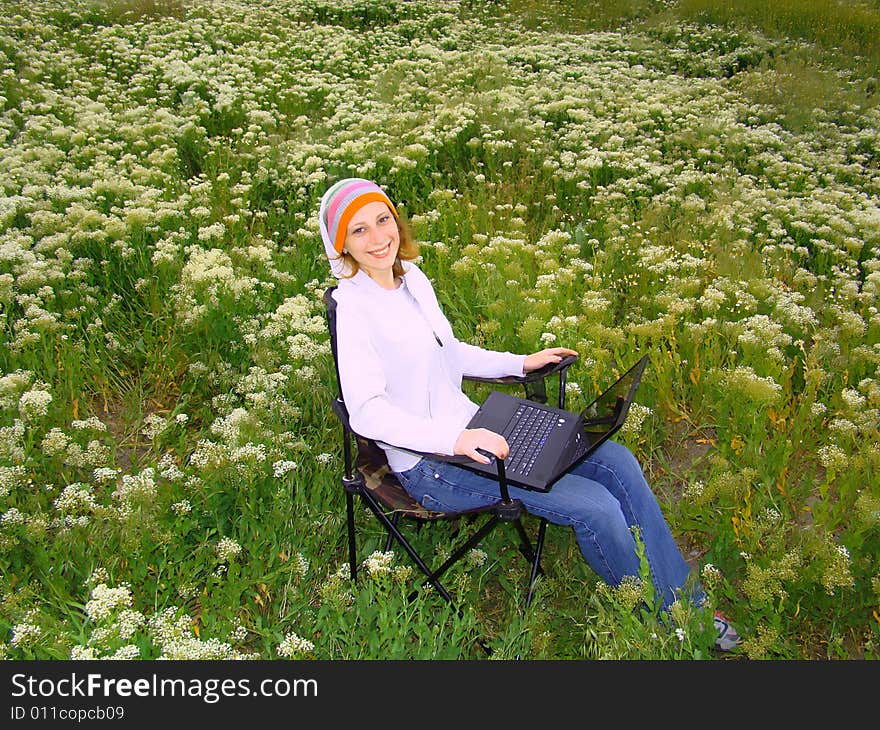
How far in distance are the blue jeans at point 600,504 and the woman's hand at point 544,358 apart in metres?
0.45

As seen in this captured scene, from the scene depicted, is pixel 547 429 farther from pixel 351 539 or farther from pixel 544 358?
pixel 351 539

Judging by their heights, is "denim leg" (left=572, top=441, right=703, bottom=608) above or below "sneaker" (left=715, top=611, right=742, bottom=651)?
above

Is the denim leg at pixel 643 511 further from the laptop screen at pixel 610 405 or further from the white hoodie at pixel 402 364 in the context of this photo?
the white hoodie at pixel 402 364

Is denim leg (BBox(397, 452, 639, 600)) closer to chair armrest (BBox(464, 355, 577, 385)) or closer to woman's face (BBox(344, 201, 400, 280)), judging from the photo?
chair armrest (BBox(464, 355, 577, 385))

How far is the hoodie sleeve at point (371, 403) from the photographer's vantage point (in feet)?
9.17

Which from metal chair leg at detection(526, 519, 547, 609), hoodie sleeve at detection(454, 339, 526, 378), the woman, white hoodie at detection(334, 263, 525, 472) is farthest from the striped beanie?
metal chair leg at detection(526, 519, 547, 609)

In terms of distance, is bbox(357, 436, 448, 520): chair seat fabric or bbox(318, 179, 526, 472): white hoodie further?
bbox(357, 436, 448, 520): chair seat fabric

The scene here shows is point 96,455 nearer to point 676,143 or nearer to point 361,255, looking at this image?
point 361,255

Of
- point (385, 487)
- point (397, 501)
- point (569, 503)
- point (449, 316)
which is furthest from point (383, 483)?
point (449, 316)

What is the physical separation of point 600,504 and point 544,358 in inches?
29.9

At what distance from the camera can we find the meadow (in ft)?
10.1

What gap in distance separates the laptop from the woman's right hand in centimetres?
9

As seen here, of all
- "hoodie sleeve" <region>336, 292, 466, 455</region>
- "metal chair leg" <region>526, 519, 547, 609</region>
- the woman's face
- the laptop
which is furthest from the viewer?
"metal chair leg" <region>526, 519, 547, 609</region>

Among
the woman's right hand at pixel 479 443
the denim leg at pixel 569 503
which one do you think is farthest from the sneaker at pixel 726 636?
the woman's right hand at pixel 479 443
